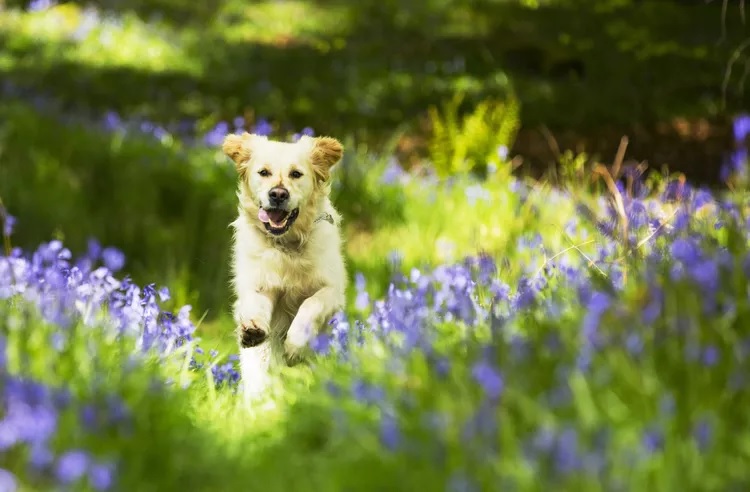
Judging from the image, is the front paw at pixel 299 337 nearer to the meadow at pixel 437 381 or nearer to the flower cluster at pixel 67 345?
the meadow at pixel 437 381

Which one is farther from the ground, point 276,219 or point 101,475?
point 276,219

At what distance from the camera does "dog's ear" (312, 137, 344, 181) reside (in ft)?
13.0

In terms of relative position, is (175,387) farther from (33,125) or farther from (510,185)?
(33,125)

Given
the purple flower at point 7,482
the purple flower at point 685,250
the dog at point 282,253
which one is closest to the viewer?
the purple flower at point 7,482

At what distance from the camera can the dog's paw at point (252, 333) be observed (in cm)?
363

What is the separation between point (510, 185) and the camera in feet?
23.6

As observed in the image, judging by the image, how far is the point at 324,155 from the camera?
3975mm

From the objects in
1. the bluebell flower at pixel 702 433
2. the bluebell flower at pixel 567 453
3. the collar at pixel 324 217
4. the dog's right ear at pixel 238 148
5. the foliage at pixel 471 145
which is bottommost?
the bluebell flower at pixel 702 433

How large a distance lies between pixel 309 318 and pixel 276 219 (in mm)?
431

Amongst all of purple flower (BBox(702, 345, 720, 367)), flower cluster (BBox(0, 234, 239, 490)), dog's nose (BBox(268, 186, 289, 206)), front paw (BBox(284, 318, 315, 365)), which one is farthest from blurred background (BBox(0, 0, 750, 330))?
purple flower (BBox(702, 345, 720, 367))

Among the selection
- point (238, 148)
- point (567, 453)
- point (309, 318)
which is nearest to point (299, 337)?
point (309, 318)

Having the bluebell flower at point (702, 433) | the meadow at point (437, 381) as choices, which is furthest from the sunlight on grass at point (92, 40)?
the bluebell flower at point (702, 433)

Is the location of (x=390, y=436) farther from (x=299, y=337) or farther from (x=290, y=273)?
(x=290, y=273)

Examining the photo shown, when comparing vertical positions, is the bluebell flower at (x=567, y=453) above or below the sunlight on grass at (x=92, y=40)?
below
